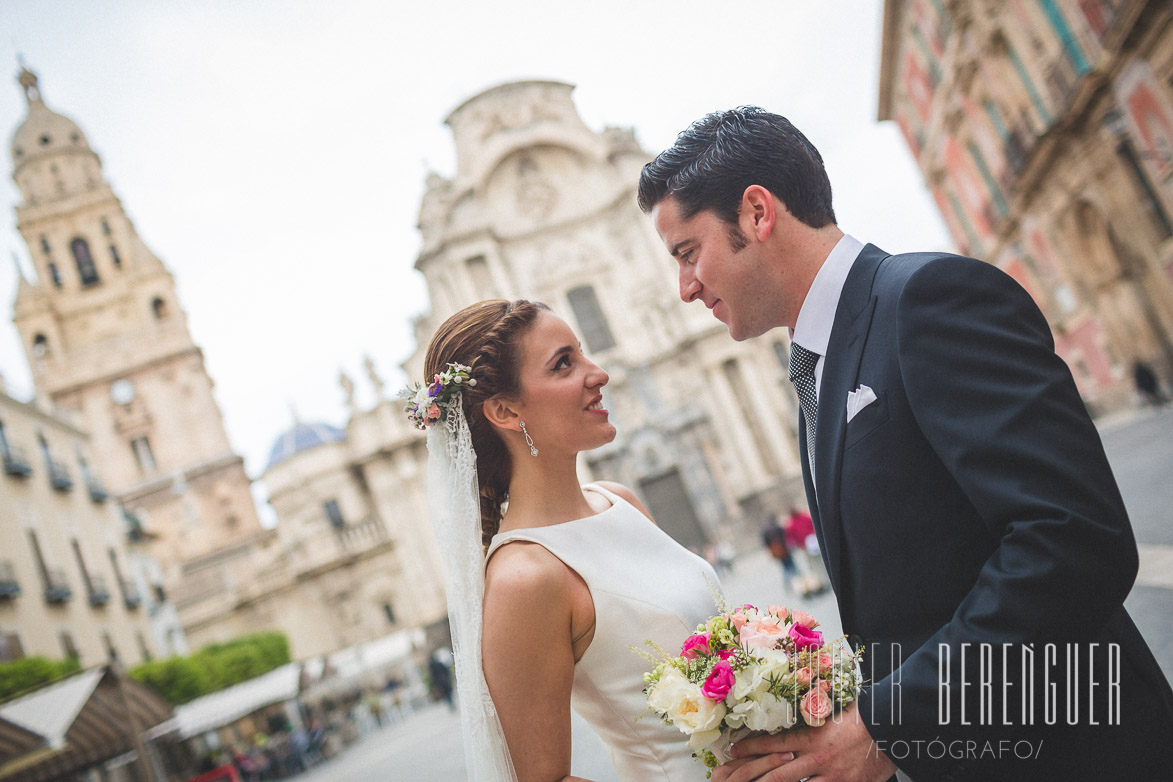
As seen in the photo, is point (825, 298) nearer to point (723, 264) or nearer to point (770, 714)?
point (723, 264)

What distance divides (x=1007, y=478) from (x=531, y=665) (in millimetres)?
1277

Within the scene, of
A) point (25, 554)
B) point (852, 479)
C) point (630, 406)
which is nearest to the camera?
point (852, 479)

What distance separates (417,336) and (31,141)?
2256 centimetres

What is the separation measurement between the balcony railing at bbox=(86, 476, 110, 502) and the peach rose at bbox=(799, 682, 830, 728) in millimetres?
27270

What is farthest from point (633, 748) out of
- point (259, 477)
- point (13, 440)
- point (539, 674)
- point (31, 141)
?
point (31, 141)

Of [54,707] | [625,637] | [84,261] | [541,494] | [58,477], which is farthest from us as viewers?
[84,261]

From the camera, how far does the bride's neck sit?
2.54 m

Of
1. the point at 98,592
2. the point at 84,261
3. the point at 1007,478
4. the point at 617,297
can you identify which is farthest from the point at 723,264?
the point at 84,261

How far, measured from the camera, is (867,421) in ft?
5.42

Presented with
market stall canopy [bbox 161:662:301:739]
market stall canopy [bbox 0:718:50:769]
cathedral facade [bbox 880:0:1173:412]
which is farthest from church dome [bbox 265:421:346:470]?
cathedral facade [bbox 880:0:1173:412]

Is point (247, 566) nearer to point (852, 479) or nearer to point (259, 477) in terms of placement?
point (259, 477)

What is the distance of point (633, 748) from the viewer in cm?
243

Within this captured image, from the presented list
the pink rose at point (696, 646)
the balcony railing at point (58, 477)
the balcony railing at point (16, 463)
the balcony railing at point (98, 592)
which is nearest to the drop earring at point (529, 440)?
the pink rose at point (696, 646)

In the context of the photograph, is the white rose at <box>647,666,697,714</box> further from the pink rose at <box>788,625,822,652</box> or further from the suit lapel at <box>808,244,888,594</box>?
the suit lapel at <box>808,244,888,594</box>
